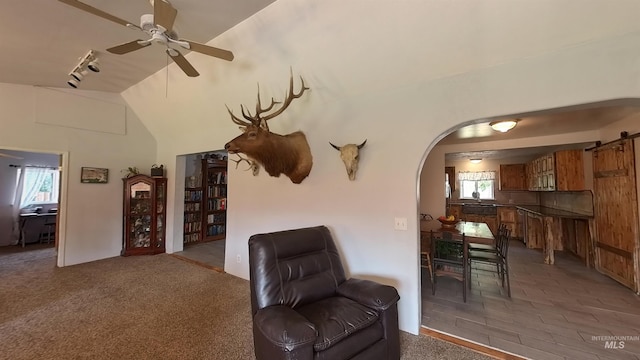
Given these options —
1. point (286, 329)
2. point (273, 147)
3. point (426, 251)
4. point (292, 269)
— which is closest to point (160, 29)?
point (273, 147)

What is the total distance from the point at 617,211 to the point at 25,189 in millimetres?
11812

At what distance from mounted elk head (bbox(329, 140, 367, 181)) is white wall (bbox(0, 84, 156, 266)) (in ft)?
16.2

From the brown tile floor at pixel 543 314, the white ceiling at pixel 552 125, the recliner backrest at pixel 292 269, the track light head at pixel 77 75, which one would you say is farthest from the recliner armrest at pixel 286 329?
the track light head at pixel 77 75

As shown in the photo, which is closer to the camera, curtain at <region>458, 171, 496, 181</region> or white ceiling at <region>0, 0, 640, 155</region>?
white ceiling at <region>0, 0, 640, 155</region>

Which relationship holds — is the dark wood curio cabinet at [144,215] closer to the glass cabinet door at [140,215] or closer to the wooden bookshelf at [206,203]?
the glass cabinet door at [140,215]

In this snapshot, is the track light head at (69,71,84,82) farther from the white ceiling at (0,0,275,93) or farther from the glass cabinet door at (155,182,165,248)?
the glass cabinet door at (155,182,165,248)

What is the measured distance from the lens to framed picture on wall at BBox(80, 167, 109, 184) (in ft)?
15.6

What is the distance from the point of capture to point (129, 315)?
281 centimetres

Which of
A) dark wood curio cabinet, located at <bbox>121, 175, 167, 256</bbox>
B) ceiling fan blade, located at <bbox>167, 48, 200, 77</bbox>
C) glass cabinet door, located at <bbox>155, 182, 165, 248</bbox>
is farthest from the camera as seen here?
glass cabinet door, located at <bbox>155, 182, 165, 248</bbox>

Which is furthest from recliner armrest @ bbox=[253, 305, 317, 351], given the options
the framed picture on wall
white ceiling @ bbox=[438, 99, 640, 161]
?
the framed picture on wall

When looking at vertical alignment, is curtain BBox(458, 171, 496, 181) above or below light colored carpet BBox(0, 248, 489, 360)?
above

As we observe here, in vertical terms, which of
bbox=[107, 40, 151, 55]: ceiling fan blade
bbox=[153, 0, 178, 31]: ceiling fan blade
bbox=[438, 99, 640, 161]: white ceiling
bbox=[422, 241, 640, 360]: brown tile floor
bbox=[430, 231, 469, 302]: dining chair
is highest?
bbox=[153, 0, 178, 31]: ceiling fan blade

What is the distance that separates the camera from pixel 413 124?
2566 millimetres

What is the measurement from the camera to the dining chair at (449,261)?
10.2ft
